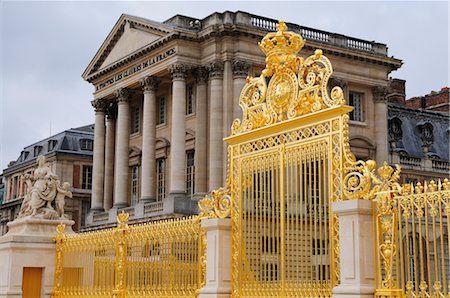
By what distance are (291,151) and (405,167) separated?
3676 cm

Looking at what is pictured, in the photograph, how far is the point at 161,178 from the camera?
4450 centimetres

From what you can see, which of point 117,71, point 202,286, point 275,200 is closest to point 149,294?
point 202,286

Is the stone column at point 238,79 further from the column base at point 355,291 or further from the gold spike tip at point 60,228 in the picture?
the column base at point 355,291

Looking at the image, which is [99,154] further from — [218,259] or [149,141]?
[218,259]

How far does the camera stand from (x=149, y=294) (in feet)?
45.4

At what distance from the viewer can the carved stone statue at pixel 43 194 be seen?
16922 mm

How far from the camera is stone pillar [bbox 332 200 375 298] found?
33.2 ft

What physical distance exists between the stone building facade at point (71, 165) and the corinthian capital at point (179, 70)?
20186 mm

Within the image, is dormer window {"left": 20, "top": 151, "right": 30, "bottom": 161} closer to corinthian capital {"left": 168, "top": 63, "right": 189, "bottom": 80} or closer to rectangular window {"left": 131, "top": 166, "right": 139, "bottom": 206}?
rectangular window {"left": 131, "top": 166, "right": 139, "bottom": 206}

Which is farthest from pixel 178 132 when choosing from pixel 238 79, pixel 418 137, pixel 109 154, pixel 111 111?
pixel 418 137

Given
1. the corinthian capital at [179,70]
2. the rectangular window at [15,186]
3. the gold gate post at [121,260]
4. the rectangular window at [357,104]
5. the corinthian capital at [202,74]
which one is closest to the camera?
the gold gate post at [121,260]

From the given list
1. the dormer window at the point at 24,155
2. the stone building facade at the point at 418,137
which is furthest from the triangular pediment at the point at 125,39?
the dormer window at the point at 24,155

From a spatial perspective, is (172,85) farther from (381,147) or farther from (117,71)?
(381,147)

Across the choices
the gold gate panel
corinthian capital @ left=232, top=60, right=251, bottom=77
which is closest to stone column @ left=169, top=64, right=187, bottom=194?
corinthian capital @ left=232, top=60, right=251, bottom=77
